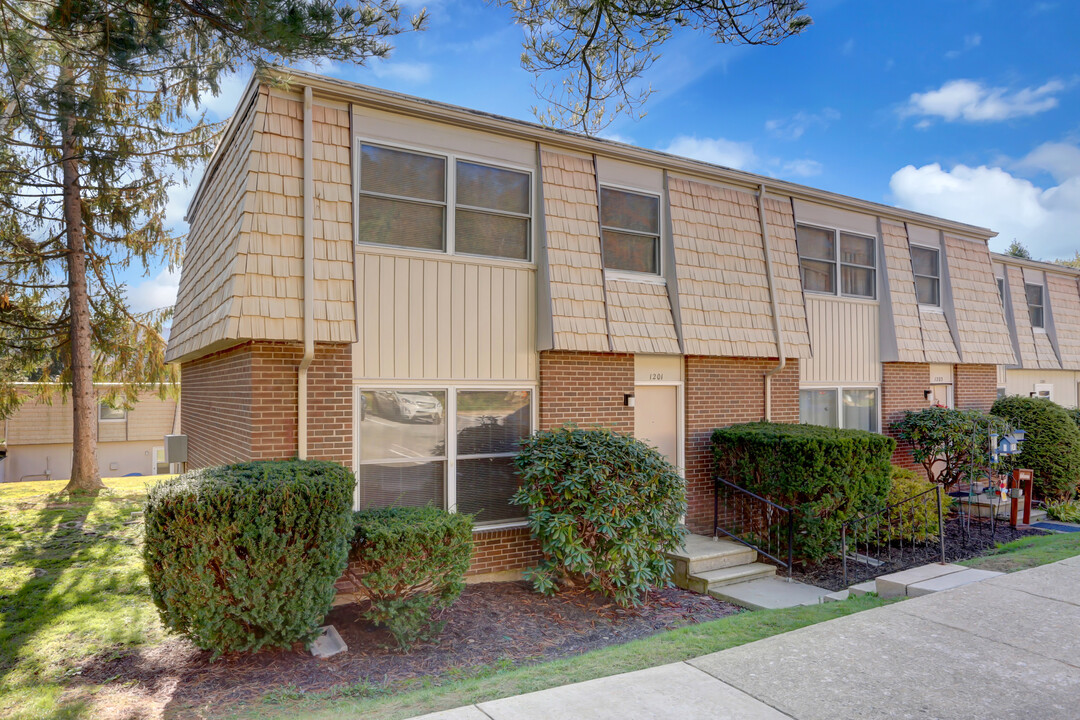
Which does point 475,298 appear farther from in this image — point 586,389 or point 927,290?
point 927,290

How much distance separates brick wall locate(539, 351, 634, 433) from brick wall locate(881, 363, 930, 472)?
19.0ft

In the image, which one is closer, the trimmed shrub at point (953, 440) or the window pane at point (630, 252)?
the window pane at point (630, 252)

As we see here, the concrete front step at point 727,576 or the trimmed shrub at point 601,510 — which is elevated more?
the trimmed shrub at point 601,510

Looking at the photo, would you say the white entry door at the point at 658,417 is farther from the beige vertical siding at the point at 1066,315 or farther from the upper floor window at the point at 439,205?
the beige vertical siding at the point at 1066,315

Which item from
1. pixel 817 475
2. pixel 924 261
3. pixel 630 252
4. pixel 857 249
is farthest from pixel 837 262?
pixel 817 475

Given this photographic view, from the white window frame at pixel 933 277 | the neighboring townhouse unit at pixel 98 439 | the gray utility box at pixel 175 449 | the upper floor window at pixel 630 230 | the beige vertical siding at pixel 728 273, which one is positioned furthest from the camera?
the neighboring townhouse unit at pixel 98 439

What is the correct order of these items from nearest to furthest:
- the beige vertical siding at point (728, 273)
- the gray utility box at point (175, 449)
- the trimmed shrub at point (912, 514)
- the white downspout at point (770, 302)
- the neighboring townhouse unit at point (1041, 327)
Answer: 1. the beige vertical siding at point (728, 273)
2. the trimmed shrub at point (912, 514)
3. the gray utility box at point (175, 449)
4. the white downspout at point (770, 302)
5. the neighboring townhouse unit at point (1041, 327)

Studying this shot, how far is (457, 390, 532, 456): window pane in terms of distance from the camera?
7238mm

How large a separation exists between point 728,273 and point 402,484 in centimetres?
551

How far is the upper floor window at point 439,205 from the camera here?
6.89 metres

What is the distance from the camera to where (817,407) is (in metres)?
10.6

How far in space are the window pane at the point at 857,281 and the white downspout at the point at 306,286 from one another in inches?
347

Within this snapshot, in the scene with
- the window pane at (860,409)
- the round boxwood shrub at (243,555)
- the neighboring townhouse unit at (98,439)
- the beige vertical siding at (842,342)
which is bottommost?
the neighboring townhouse unit at (98,439)

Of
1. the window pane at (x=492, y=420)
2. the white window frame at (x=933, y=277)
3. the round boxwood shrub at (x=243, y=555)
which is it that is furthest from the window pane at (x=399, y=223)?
the white window frame at (x=933, y=277)
